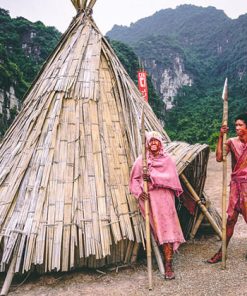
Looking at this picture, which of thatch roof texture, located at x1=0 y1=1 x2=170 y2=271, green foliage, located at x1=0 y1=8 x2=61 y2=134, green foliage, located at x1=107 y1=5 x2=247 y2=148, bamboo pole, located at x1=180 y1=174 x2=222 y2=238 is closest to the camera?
thatch roof texture, located at x1=0 y1=1 x2=170 y2=271

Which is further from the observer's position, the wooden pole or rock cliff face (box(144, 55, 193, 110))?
rock cliff face (box(144, 55, 193, 110))

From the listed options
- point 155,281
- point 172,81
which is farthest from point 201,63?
point 155,281

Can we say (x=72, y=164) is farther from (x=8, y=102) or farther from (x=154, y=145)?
(x=8, y=102)

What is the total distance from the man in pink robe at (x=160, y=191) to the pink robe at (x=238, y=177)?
66cm

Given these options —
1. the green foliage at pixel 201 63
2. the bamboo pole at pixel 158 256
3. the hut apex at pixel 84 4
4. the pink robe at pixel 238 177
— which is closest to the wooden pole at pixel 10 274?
the bamboo pole at pixel 158 256

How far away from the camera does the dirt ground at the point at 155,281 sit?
3.41 metres

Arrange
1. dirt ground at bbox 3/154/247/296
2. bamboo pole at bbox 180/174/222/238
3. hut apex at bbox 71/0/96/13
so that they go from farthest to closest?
hut apex at bbox 71/0/96/13, bamboo pole at bbox 180/174/222/238, dirt ground at bbox 3/154/247/296

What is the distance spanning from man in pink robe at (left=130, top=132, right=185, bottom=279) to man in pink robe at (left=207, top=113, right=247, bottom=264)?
57cm

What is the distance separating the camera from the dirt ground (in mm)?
3411

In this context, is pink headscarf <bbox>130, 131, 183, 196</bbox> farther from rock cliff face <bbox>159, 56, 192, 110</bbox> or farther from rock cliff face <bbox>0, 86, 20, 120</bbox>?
rock cliff face <bbox>159, 56, 192, 110</bbox>

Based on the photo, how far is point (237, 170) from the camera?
3.91 m

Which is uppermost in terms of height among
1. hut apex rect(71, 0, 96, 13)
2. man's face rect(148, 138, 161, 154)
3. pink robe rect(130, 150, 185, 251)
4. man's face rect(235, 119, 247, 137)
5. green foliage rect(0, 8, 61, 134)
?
green foliage rect(0, 8, 61, 134)

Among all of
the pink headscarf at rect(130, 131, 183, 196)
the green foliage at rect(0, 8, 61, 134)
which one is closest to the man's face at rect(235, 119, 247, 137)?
the pink headscarf at rect(130, 131, 183, 196)

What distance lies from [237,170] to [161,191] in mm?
895
